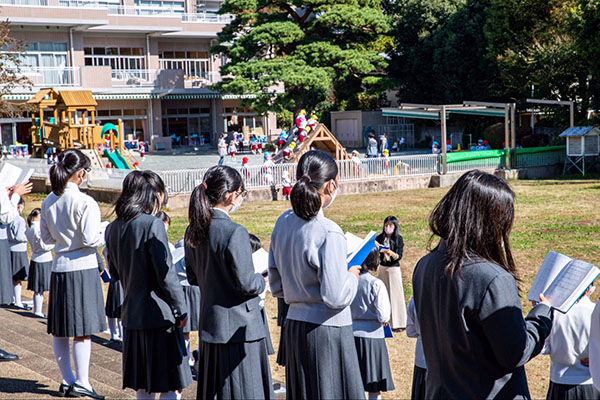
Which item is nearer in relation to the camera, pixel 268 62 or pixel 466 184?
pixel 466 184

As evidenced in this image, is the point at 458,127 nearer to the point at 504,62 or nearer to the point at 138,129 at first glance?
the point at 504,62

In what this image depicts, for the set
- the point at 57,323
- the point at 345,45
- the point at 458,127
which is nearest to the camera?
the point at 57,323

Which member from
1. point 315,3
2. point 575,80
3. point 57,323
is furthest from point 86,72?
point 57,323

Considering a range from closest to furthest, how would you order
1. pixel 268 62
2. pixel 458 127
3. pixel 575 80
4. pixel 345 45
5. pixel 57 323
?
pixel 57 323 → pixel 575 80 → pixel 268 62 → pixel 345 45 → pixel 458 127

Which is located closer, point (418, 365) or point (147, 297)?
point (147, 297)

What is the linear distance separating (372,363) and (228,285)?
1.81 metres

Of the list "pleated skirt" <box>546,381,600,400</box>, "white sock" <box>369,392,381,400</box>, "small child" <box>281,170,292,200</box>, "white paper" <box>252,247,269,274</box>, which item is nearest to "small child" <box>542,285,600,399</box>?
"pleated skirt" <box>546,381,600,400</box>

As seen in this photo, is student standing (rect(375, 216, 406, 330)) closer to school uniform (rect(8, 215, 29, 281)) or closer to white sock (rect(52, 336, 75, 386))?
white sock (rect(52, 336, 75, 386))

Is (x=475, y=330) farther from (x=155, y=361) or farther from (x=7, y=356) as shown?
(x=7, y=356)

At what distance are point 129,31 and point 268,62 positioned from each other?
10.2 meters

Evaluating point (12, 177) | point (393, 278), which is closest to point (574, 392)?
point (12, 177)

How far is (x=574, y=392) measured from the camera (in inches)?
160

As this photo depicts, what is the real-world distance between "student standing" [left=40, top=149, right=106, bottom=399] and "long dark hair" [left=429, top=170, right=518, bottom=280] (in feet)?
10.7

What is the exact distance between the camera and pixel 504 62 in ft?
98.7
